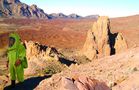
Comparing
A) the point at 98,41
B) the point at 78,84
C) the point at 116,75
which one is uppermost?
the point at 78,84

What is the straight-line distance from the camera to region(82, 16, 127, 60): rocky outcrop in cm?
3625

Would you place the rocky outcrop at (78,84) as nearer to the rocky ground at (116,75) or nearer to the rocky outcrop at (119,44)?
the rocky ground at (116,75)

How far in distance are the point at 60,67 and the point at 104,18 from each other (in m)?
22.9

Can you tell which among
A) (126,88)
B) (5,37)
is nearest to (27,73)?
(126,88)

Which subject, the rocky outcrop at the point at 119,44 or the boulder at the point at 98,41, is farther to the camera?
the boulder at the point at 98,41

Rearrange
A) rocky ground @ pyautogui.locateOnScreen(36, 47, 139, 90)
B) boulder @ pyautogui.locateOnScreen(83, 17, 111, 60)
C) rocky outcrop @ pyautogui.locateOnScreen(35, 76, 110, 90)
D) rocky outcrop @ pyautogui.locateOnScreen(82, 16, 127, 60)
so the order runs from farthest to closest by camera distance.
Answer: boulder @ pyautogui.locateOnScreen(83, 17, 111, 60), rocky outcrop @ pyautogui.locateOnScreen(82, 16, 127, 60), rocky ground @ pyautogui.locateOnScreen(36, 47, 139, 90), rocky outcrop @ pyautogui.locateOnScreen(35, 76, 110, 90)

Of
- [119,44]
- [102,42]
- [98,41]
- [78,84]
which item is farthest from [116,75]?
[98,41]

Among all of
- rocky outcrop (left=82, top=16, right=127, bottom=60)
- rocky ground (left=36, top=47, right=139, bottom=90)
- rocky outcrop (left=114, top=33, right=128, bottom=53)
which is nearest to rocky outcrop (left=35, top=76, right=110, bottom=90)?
rocky ground (left=36, top=47, right=139, bottom=90)

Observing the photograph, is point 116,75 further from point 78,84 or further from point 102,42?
point 102,42

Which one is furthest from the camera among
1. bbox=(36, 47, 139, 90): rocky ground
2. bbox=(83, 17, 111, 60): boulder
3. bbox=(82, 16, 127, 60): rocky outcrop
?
bbox=(83, 17, 111, 60): boulder

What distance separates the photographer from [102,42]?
123ft

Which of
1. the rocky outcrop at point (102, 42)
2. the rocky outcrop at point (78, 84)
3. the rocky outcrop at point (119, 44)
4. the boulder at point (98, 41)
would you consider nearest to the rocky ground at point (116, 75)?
the rocky outcrop at point (78, 84)

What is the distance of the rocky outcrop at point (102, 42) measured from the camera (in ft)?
119

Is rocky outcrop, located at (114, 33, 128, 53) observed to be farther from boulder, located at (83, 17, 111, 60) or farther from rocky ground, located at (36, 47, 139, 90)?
rocky ground, located at (36, 47, 139, 90)
